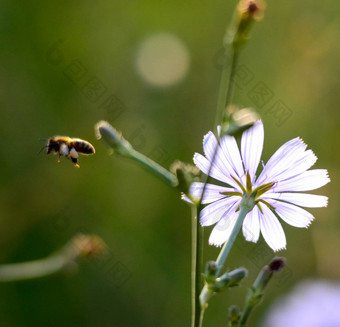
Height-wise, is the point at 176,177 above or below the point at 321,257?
above

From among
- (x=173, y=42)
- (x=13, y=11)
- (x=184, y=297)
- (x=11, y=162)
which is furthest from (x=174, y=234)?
(x=13, y=11)

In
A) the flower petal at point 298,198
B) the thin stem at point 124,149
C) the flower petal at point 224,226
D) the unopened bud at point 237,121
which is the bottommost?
the flower petal at point 298,198

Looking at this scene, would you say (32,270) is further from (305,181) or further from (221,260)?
(305,181)

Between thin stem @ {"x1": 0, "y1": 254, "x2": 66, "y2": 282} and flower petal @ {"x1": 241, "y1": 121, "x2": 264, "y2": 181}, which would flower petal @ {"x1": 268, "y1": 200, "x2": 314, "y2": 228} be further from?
thin stem @ {"x1": 0, "y1": 254, "x2": 66, "y2": 282}

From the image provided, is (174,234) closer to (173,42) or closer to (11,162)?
(11,162)

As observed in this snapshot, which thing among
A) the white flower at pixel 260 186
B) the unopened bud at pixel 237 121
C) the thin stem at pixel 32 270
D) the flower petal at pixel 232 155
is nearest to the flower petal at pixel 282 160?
the white flower at pixel 260 186

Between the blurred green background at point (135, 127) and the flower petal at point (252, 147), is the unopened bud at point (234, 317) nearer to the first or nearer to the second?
the flower petal at point (252, 147)

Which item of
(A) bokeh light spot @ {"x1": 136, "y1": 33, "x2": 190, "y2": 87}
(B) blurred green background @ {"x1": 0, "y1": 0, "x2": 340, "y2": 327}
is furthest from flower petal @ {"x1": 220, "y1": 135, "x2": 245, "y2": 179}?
(A) bokeh light spot @ {"x1": 136, "y1": 33, "x2": 190, "y2": 87}
